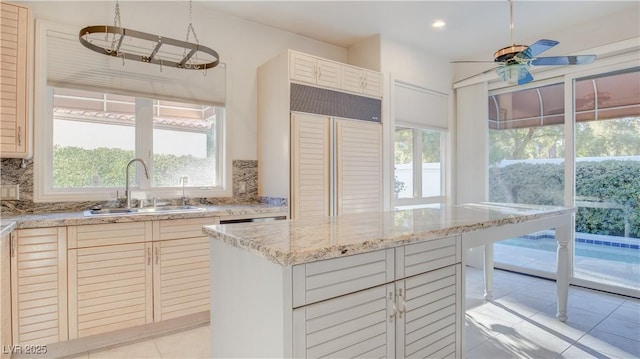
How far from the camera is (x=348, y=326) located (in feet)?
4.25

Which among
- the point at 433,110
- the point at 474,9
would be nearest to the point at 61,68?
the point at 474,9

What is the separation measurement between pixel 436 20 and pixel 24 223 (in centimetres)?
390

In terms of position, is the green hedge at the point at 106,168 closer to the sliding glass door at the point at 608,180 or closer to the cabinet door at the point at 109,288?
the cabinet door at the point at 109,288

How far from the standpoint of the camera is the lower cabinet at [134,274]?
228 centimetres

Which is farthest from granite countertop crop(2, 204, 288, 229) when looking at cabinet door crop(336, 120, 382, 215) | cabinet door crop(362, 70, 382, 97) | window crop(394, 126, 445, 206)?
window crop(394, 126, 445, 206)

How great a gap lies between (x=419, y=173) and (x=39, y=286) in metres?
3.94

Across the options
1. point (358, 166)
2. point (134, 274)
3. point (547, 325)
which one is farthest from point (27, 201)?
point (547, 325)

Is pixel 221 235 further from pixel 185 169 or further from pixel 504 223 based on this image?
pixel 185 169

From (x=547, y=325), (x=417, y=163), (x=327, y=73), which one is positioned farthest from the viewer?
(x=417, y=163)

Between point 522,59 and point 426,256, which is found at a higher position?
point 522,59

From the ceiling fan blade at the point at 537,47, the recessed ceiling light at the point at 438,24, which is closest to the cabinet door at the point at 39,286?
the ceiling fan blade at the point at 537,47

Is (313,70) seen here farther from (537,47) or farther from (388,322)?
(388,322)

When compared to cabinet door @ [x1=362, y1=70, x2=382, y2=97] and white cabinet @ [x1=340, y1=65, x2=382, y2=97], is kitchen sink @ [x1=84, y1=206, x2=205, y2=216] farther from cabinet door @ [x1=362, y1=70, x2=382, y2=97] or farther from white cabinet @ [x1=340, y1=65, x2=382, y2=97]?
cabinet door @ [x1=362, y1=70, x2=382, y2=97]

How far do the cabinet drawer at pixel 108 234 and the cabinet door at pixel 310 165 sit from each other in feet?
4.15
